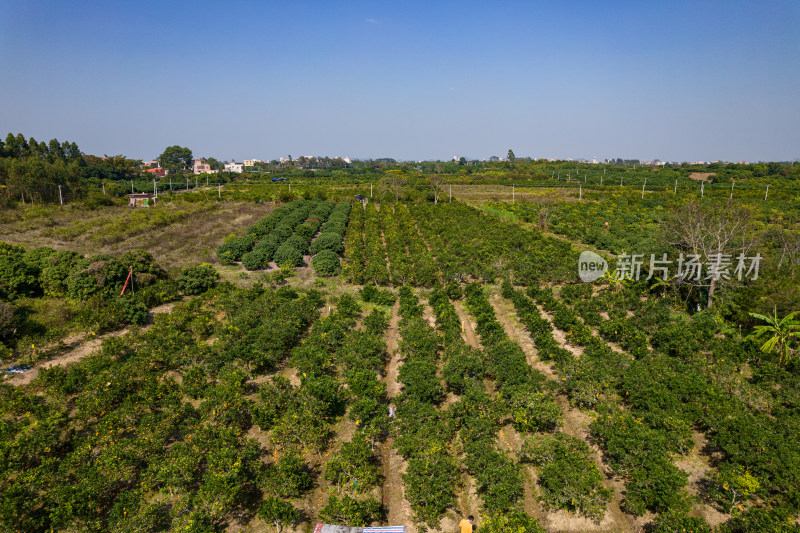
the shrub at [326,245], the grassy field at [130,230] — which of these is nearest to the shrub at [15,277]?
the grassy field at [130,230]

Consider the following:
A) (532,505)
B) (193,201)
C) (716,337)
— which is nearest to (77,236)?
(193,201)

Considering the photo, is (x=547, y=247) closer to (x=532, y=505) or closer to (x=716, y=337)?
(x=716, y=337)

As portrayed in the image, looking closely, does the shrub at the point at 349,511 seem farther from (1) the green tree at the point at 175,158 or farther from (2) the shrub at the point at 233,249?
(1) the green tree at the point at 175,158

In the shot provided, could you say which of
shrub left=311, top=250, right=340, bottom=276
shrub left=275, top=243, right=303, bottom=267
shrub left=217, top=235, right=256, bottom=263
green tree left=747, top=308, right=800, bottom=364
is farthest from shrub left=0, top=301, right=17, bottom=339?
green tree left=747, top=308, right=800, bottom=364

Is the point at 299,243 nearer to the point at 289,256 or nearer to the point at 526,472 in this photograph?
the point at 289,256

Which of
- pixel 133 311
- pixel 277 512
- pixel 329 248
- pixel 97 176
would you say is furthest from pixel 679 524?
pixel 97 176

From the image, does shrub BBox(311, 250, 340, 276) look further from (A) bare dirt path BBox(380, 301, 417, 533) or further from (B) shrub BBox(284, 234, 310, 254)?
(A) bare dirt path BBox(380, 301, 417, 533)
